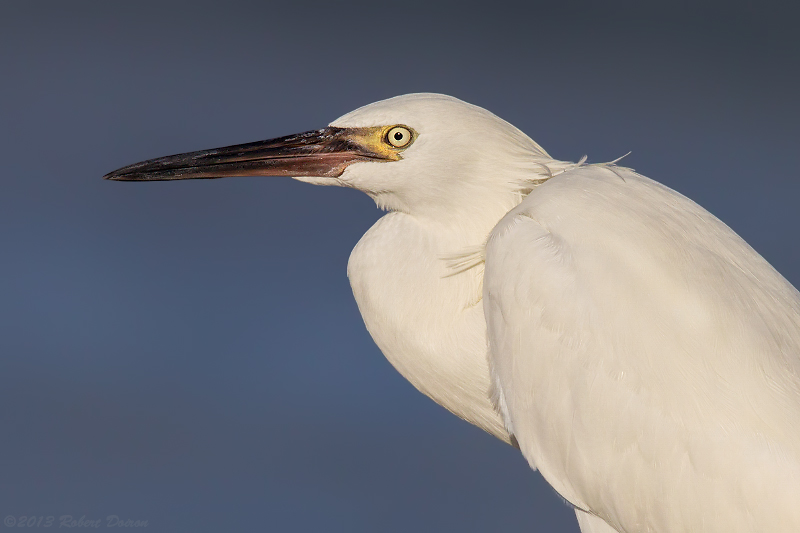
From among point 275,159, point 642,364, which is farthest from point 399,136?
point 642,364

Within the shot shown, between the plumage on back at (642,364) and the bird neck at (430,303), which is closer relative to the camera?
the plumage on back at (642,364)

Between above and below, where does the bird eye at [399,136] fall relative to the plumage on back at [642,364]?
above

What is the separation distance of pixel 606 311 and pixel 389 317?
520 millimetres

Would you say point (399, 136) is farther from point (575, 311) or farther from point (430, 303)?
point (575, 311)

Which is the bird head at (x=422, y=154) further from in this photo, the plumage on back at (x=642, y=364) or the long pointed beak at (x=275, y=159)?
the plumage on back at (x=642, y=364)

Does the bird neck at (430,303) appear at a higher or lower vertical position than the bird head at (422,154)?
lower

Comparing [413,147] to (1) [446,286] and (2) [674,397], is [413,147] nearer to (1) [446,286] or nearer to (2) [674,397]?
(1) [446,286]

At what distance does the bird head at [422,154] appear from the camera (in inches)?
68.7

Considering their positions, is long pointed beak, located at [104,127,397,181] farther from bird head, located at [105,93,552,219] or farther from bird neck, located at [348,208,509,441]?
bird neck, located at [348,208,509,441]

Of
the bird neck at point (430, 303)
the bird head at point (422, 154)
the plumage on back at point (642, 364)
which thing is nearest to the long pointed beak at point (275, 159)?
the bird head at point (422, 154)

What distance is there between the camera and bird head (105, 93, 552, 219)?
175cm

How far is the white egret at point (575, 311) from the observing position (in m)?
1.51

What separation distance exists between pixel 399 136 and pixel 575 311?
0.53 metres

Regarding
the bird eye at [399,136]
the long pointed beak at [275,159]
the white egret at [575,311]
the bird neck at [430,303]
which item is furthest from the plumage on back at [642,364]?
the long pointed beak at [275,159]
